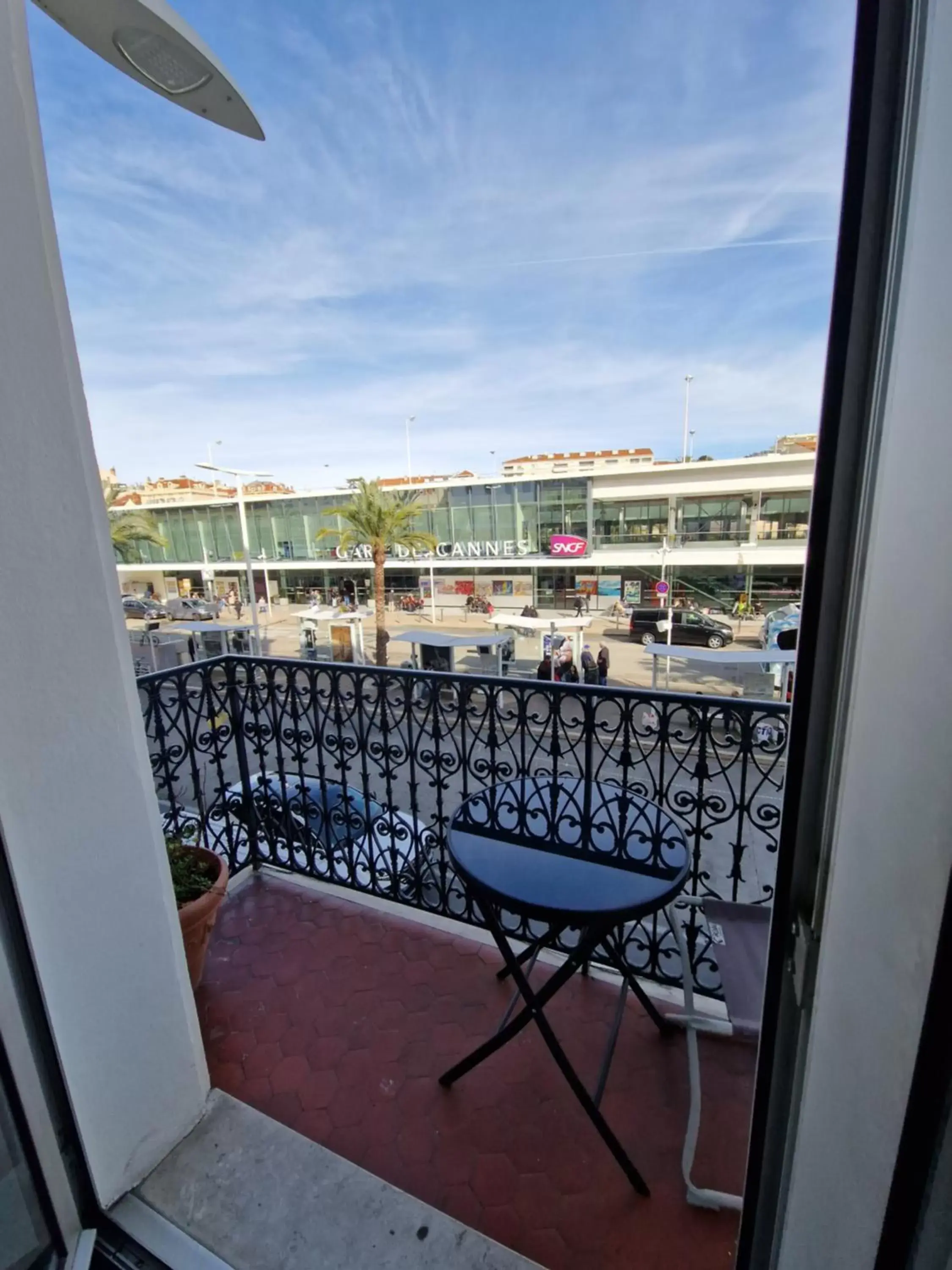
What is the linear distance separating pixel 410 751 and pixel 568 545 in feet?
60.9

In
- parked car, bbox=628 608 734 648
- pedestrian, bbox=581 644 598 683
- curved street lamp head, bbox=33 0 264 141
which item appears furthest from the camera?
parked car, bbox=628 608 734 648

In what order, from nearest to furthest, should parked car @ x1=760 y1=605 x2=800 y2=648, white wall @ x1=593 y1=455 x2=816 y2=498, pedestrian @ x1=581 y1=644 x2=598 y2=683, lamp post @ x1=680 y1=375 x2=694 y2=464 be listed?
pedestrian @ x1=581 y1=644 x2=598 y2=683
parked car @ x1=760 y1=605 x2=800 y2=648
white wall @ x1=593 y1=455 x2=816 y2=498
lamp post @ x1=680 y1=375 x2=694 y2=464

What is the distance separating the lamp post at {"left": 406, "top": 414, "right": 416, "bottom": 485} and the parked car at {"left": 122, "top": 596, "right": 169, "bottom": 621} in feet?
42.0

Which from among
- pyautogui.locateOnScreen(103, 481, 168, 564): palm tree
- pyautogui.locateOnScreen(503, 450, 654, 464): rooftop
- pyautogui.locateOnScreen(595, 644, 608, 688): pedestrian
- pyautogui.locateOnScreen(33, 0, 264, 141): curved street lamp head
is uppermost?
pyautogui.locateOnScreen(503, 450, 654, 464): rooftop

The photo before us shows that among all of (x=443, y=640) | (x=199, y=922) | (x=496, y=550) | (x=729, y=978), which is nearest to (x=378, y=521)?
(x=496, y=550)

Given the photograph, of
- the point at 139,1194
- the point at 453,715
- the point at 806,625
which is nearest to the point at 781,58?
the point at 806,625

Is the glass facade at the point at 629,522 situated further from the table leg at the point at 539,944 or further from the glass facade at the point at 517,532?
the table leg at the point at 539,944

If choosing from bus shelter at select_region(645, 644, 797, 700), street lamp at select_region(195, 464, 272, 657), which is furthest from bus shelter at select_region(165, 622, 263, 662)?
bus shelter at select_region(645, 644, 797, 700)

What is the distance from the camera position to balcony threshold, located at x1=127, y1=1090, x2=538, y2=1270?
1.12 meters

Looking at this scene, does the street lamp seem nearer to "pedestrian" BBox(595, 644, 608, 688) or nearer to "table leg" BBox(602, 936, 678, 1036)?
"pedestrian" BBox(595, 644, 608, 688)

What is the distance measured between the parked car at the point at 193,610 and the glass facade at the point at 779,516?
2256cm

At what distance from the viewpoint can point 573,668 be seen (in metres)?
12.4

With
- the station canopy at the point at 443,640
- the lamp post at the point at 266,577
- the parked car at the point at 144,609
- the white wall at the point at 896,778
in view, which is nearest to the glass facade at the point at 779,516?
the station canopy at the point at 443,640

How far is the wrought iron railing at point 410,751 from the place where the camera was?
1.72 m
